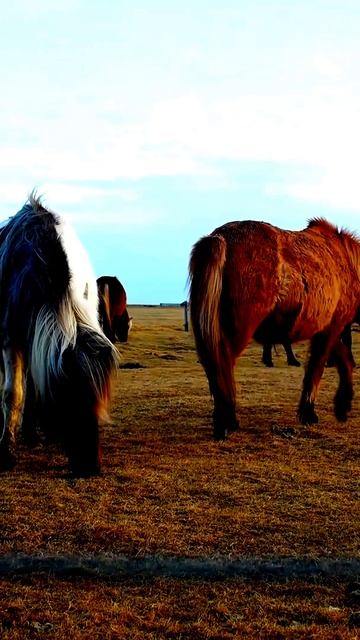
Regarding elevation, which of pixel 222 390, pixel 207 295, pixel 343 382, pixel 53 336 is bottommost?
pixel 222 390

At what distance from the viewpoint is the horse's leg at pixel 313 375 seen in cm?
920

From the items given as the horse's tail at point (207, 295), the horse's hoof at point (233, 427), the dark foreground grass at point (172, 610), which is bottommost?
the dark foreground grass at point (172, 610)

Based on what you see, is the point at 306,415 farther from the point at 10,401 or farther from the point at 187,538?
the point at 187,538

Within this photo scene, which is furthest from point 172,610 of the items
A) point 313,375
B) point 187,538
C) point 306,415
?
point 313,375

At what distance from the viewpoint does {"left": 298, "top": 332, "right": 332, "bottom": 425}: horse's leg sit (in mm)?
9195

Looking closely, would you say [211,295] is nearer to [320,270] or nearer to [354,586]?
[320,270]

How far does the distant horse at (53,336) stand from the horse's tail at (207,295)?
138cm

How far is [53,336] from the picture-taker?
19.2 ft

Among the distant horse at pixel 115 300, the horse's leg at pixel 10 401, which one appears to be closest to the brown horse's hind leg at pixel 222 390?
the horse's leg at pixel 10 401

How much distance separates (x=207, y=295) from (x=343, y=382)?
2.95 metres

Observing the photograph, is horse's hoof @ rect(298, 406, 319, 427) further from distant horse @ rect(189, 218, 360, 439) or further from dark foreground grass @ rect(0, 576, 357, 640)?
dark foreground grass @ rect(0, 576, 357, 640)

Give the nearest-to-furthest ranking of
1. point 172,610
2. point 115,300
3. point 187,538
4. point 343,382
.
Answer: point 172,610 < point 187,538 < point 343,382 < point 115,300

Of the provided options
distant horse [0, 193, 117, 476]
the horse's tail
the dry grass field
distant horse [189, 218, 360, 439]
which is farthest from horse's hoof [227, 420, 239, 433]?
distant horse [0, 193, 117, 476]

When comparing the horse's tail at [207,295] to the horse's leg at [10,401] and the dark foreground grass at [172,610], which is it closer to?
the horse's leg at [10,401]
